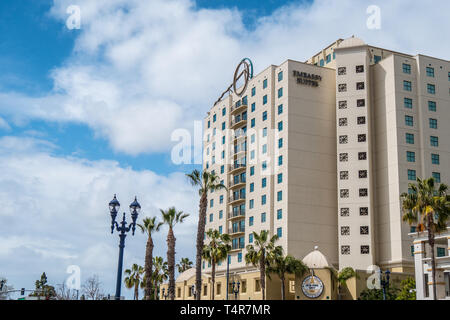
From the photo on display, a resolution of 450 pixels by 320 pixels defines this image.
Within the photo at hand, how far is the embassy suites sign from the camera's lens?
8162 centimetres

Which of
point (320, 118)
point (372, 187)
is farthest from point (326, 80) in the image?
point (372, 187)

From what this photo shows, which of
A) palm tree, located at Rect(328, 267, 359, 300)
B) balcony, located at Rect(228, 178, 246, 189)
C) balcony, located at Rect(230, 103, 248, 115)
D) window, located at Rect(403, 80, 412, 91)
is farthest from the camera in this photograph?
balcony, located at Rect(230, 103, 248, 115)

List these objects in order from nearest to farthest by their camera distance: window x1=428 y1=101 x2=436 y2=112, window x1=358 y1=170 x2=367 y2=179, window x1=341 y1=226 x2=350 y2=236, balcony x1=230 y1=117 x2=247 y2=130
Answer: window x1=341 y1=226 x2=350 y2=236 → window x1=358 y1=170 x2=367 y2=179 → window x1=428 y1=101 x2=436 y2=112 → balcony x1=230 y1=117 x2=247 y2=130

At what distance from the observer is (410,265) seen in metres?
70.3

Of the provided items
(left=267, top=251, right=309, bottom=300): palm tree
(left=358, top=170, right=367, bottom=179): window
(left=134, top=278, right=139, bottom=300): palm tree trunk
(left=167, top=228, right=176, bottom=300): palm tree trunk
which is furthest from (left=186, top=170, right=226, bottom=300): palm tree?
(left=134, top=278, right=139, bottom=300): palm tree trunk

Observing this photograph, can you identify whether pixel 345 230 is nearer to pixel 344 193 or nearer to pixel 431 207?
pixel 344 193

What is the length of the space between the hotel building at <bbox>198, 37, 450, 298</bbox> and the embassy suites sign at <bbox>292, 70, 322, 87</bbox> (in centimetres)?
15

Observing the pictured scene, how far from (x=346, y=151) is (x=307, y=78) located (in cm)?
1263

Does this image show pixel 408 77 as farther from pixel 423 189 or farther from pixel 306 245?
pixel 423 189

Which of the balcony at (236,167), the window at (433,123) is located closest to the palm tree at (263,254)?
the balcony at (236,167)

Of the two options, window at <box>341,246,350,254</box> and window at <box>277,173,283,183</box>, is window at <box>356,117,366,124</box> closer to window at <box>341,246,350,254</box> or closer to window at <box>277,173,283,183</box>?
window at <box>277,173,283,183</box>

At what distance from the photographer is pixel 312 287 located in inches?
2704

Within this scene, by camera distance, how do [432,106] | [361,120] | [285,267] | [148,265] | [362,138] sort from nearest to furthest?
[148,265] → [285,267] → [362,138] → [361,120] → [432,106]

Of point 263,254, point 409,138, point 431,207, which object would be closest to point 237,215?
point 263,254
